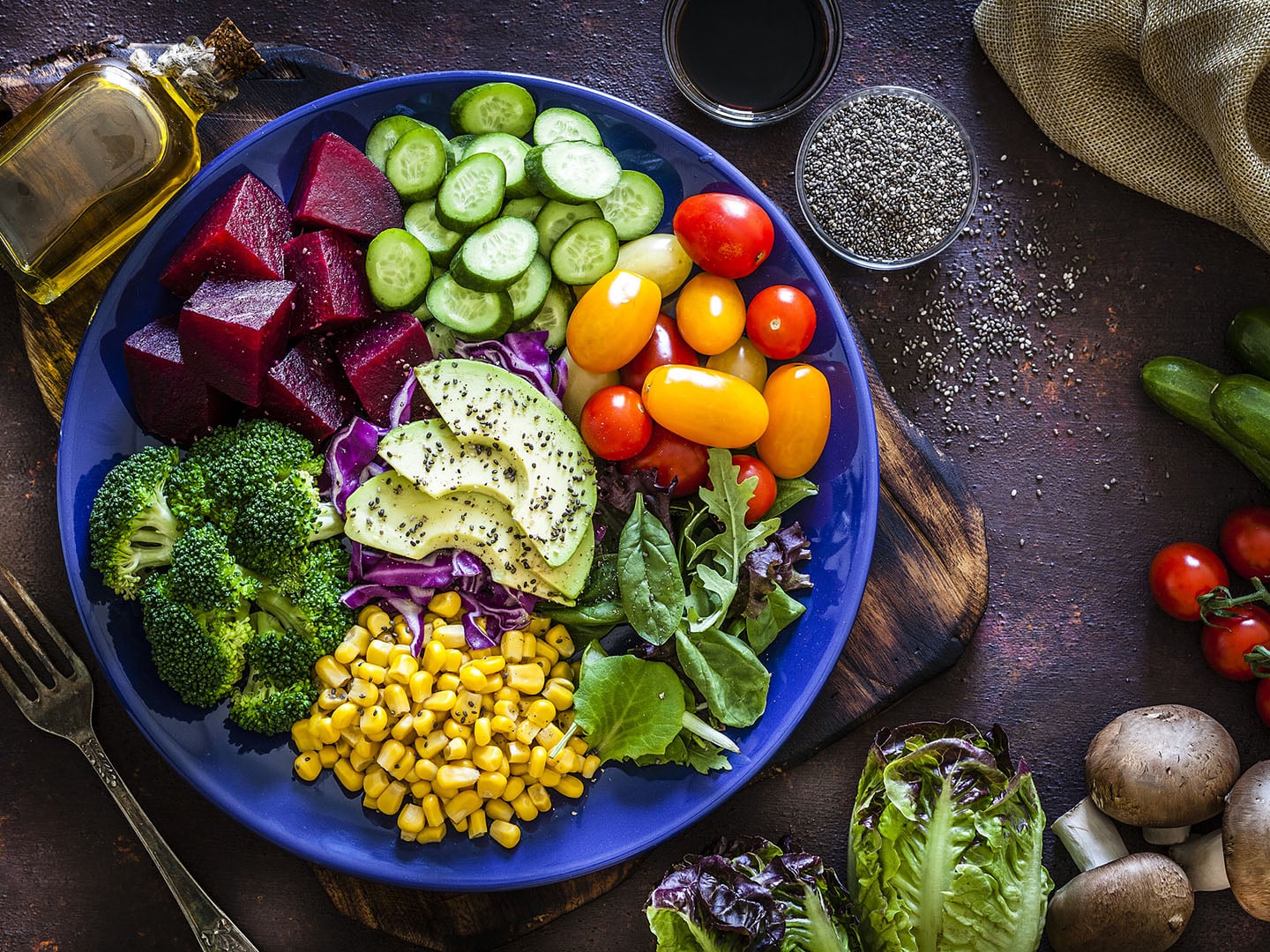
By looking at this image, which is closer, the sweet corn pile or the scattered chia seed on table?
the sweet corn pile

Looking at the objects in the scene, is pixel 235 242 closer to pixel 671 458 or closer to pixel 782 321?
pixel 671 458

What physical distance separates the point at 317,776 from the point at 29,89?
80.6 inches

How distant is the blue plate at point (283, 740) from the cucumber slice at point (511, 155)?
0.17m

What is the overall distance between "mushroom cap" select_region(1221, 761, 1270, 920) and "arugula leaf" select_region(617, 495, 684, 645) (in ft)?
5.32

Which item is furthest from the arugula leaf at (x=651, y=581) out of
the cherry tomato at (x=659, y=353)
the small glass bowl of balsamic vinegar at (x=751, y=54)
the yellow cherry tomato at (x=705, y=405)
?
the small glass bowl of balsamic vinegar at (x=751, y=54)

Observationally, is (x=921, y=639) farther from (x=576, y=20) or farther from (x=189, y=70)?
(x=189, y=70)

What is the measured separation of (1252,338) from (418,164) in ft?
7.96

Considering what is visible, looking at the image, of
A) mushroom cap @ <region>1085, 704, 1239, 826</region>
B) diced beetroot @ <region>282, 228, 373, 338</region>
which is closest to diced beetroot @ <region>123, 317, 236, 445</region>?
diced beetroot @ <region>282, 228, 373, 338</region>

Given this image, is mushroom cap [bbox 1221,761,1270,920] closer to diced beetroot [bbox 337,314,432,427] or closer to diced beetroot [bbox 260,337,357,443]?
diced beetroot [bbox 337,314,432,427]

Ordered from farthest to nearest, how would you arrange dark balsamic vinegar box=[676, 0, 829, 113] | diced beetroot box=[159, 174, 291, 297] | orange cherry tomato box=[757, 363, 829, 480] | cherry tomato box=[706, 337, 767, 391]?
dark balsamic vinegar box=[676, 0, 829, 113]
cherry tomato box=[706, 337, 767, 391]
orange cherry tomato box=[757, 363, 829, 480]
diced beetroot box=[159, 174, 291, 297]

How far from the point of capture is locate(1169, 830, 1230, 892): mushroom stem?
2.75m

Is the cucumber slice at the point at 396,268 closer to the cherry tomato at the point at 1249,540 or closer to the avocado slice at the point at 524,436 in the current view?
the avocado slice at the point at 524,436

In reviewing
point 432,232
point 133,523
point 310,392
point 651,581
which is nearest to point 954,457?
point 651,581

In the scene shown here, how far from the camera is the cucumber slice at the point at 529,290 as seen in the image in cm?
254
